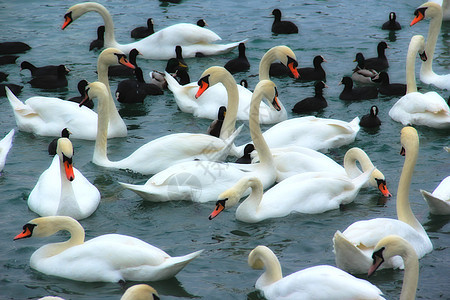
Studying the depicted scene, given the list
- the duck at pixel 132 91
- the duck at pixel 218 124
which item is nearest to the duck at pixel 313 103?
the duck at pixel 218 124

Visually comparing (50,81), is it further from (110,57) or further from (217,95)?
(217,95)

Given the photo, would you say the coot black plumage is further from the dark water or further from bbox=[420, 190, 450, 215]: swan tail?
bbox=[420, 190, 450, 215]: swan tail

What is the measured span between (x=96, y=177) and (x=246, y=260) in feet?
10.6

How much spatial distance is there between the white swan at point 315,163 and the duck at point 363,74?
4.13m

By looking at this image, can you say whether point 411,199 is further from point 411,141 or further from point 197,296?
point 197,296

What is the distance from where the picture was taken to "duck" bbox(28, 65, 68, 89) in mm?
13945

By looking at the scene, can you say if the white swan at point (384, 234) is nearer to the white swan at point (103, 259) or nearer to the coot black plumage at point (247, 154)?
the white swan at point (103, 259)

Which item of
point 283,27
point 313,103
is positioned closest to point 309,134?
point 313,103

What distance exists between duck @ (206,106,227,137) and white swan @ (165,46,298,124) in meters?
0.61

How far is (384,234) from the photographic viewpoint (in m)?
7.51

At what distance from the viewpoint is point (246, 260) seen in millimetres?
7945

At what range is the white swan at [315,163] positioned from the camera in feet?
31.5

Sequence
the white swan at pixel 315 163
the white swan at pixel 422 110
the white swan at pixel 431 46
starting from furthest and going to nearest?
the white swan at pixel 431 46
the white swan at pixel 422 110
the white swan at pixel 315 163

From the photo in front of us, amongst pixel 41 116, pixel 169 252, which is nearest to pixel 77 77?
pixel 41 116
